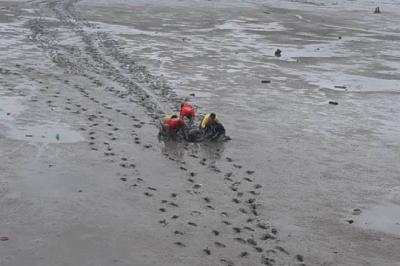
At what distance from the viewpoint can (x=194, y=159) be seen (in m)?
13.8

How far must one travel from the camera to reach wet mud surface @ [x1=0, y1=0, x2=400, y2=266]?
9688 mm

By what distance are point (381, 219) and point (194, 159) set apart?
14.4 ft

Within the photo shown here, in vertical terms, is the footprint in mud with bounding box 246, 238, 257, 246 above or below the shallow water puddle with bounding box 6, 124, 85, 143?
below

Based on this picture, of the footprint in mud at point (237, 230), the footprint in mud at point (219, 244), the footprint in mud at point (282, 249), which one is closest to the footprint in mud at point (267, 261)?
the footprint in mud at point (282, 249)

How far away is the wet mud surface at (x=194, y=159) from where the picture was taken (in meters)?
9.69

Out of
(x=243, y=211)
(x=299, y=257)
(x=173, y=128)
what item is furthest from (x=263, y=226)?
(x=173, y=128)

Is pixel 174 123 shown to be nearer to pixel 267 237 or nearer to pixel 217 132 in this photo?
pixel 217 132

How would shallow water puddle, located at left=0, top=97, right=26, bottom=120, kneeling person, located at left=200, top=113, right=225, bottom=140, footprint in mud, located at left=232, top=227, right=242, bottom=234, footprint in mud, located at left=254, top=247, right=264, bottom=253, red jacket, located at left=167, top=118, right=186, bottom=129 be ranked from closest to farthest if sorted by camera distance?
1. footprint in mud, located at left=254, top=247, right=264, bottom=253
2. footprint in mud, located at left=232, top=227, right=242, bottom=234
3. red jacket, located at left=167, top=118, right=186, bottom=129
4. kneeling person, located at left=200, top=113, right=225, bottom=140
5. shallow water puddle, located at left=0, top=97, right=26, bottom=120

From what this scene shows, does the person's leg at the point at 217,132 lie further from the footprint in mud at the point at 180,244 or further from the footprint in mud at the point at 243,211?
the footprint in mud at the point at 180,244

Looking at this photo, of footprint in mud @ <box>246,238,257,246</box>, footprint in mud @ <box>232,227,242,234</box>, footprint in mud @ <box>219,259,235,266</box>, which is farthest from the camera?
footprint in mud @ <box>232,227,242,234</box>

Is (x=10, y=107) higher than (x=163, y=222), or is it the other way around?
(x=10, y=107)

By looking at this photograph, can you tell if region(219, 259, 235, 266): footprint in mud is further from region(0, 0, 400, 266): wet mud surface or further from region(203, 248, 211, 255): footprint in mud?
region(203, 248, 211, 255): footprint in mud

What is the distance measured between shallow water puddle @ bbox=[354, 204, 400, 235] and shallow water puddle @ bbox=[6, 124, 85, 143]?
6876mm

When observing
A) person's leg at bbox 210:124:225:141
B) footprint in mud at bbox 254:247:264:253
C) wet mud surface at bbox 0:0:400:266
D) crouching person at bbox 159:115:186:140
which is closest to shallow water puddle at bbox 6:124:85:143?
wet mud surface at bbox 0:0:400:266
